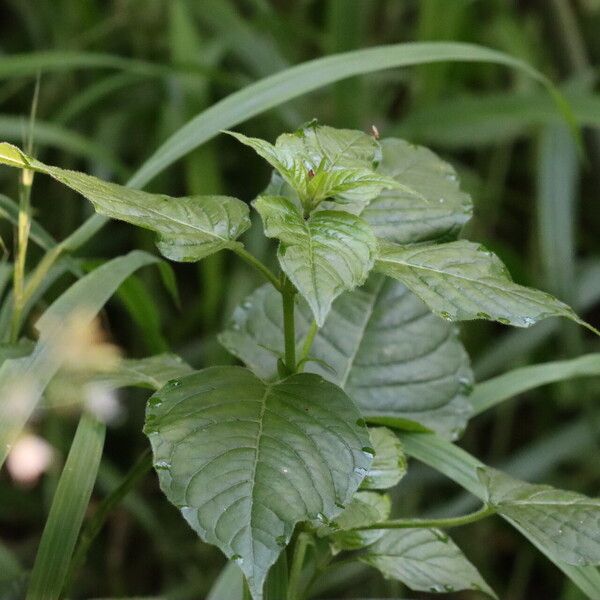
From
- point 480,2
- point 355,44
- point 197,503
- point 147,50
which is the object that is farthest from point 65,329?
point 480,2

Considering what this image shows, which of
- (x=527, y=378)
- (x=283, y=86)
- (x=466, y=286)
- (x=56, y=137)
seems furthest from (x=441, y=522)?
(x=56, y=137)

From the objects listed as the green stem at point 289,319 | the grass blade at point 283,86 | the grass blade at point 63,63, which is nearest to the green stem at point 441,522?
the green stem at point 289,319

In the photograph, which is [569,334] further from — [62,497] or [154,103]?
[62,497]

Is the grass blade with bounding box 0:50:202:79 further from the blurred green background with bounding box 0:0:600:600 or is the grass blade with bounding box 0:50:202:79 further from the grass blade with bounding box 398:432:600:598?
the grass blade with bounding box 398:432:600:598

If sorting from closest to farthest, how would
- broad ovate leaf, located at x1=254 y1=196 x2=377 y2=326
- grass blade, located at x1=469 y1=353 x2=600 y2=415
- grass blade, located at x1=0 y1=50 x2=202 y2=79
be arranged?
broad ovate leaf, located at x1=254 y1=196 x2=377 y2=326 < grass blade, located at x1=469 y1=353 x2=600 y2=415 < grass blade, located at x1=0 y1=50 x2=202 y2=79

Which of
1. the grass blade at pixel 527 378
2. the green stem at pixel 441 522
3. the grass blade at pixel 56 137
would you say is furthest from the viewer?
the grass blade at pixel 56 137

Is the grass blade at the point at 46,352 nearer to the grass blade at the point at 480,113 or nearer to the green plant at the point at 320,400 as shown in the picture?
the green plant at the point at 320,400

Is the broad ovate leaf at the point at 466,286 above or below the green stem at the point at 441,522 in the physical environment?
above

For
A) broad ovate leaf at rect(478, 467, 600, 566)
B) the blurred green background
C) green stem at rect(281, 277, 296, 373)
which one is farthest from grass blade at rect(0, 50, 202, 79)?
broad ovate leaf at rect(478, 467, 600, 566)
